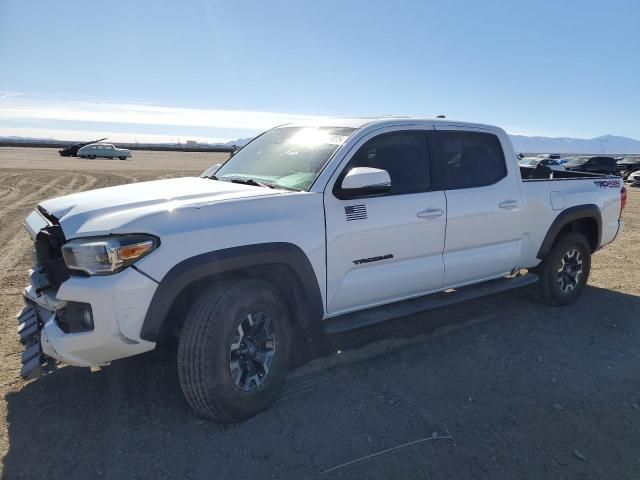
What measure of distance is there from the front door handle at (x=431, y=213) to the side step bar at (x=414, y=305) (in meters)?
0.74

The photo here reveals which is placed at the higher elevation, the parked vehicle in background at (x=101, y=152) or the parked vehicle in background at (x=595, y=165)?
the parked vehicle in background at (x=101, y=152)

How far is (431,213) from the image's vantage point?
3.95 metres

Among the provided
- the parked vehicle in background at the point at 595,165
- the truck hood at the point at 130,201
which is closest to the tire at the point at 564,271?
the truck hood at the point at 130,201

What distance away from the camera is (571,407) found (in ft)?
11.4

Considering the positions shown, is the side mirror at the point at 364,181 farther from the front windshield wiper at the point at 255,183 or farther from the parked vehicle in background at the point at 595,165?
the parked vehicle in background at the point at 595,165

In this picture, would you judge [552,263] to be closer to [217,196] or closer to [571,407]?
Answer: [571,407]

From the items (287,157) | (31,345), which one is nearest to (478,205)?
(287,157)

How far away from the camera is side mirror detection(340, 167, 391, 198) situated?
3.32 m

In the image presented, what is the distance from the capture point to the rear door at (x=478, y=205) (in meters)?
4.21

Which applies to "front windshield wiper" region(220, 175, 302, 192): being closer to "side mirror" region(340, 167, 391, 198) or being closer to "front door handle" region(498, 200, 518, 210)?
"side mirror" region(340, 167, 391, 198)

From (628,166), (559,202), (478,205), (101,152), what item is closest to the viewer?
(478,205)

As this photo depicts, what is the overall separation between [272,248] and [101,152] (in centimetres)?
4500

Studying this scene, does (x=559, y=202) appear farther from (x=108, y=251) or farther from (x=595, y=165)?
(x=595, y=165)

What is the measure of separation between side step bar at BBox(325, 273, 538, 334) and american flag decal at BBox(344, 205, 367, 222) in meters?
0.76
